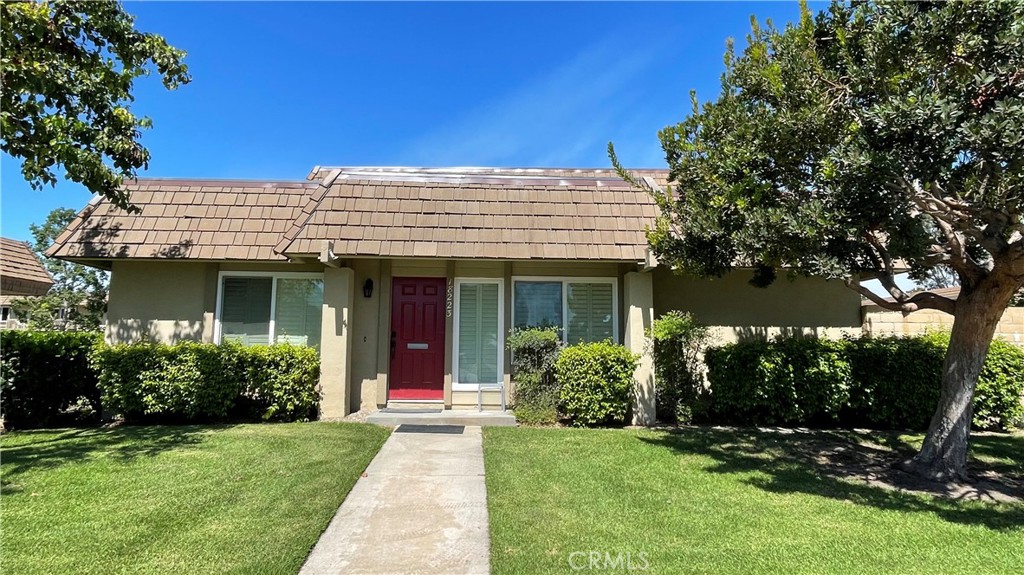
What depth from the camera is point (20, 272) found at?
14.0 meters

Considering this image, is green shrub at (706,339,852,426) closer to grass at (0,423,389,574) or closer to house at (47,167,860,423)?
house at (47,167,860,423)

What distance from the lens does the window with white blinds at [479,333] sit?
9.31 m

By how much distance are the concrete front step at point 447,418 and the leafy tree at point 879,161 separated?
3.97 meters

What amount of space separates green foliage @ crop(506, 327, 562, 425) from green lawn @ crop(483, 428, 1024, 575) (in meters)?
1.57

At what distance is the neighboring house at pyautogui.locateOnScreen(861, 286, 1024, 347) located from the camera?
9.05 meters

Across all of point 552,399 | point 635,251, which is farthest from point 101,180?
point 635,251

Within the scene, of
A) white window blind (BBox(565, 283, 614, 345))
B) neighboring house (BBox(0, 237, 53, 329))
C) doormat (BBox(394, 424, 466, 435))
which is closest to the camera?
doormat (BBox(394, 424, 466, 435))

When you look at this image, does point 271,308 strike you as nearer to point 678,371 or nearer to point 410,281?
point 410,281

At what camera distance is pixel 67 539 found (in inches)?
146

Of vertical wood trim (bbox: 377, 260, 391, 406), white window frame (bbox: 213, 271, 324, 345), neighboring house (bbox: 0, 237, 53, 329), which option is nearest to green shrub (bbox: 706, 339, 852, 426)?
vertical wood trim (bbox: 377, 260, 391, 406)

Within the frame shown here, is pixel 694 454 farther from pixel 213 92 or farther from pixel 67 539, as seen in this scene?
pixel 213 92

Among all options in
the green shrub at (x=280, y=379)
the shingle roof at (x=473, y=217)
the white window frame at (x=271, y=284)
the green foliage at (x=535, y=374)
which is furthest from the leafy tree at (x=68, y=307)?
the green foliage at (x=535, y=374)

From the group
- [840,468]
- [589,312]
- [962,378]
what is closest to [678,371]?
[589,312]

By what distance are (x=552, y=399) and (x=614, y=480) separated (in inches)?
121
